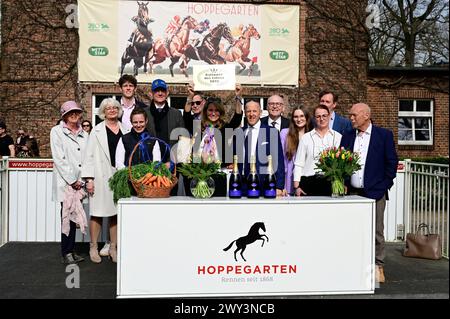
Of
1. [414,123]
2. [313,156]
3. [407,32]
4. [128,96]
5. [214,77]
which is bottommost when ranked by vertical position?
[313,156]

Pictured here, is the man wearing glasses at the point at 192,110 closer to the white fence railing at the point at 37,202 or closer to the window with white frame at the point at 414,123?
the white fence railing at the point at 37,202

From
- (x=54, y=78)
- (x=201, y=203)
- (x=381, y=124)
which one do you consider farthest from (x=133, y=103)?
(x=381, y=124)

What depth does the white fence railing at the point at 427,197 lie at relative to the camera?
686 centimetres

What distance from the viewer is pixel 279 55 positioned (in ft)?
47.9

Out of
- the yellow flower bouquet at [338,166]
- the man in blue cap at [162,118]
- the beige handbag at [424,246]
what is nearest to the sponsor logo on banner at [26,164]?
the man in blue cap at [162,118]

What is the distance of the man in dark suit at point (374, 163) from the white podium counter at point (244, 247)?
1.66 feet

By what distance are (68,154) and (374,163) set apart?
3500 millimetres

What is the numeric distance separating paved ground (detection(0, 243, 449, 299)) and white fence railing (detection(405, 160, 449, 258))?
701 mm

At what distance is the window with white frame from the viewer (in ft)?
54.1

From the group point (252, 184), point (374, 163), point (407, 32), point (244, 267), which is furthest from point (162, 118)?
point (407, 32)

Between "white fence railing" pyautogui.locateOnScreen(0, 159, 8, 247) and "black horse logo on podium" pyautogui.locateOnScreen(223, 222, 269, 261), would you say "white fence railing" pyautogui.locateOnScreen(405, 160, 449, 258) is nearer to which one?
"black horse logo on podium" pyautogui.locateOnScreen(223, 222, 269, 261)

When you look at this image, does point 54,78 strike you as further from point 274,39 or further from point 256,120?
point 256,120

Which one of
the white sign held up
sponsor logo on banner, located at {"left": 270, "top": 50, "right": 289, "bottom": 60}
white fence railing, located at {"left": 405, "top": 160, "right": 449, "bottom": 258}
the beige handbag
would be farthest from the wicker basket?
sponsor logo on banner, located at {"left": 270, "top": 50, "right": 289, "bottom": 60}

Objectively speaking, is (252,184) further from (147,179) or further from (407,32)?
(407,32)
